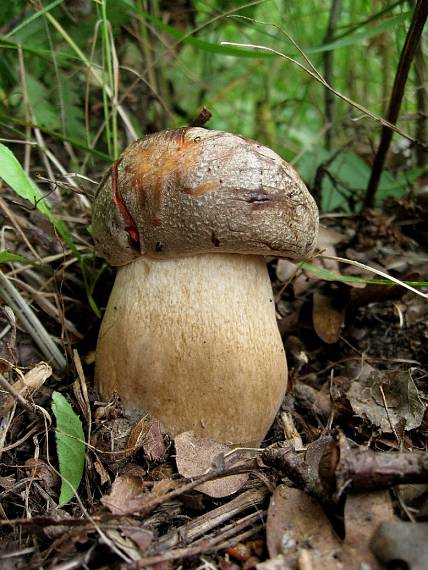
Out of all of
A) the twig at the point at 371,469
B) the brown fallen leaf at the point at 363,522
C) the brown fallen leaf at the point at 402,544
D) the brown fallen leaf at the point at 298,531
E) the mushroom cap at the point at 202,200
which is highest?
the mushroom cap at the point at 202,200

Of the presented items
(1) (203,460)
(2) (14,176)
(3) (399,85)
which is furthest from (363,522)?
(3) (399,85)

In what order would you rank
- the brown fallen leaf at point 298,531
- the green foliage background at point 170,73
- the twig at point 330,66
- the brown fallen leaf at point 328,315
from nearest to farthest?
the brown fallen leaf at point 298,531 → the brown fallen leaf at point 328,315 → the green foliage background at point 170,73 → the twig at point 330,66

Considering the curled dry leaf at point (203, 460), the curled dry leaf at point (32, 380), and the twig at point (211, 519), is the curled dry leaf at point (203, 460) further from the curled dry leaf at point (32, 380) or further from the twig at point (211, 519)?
the curled dry leaf at point (32, 380)

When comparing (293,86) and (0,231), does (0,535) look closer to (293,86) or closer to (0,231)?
(0,231)

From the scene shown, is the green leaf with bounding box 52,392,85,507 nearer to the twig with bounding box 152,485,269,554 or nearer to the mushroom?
the mushroom

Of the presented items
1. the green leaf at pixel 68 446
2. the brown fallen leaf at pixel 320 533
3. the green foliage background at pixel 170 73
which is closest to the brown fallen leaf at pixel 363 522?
the brown fallen leaf at pixel 320 533

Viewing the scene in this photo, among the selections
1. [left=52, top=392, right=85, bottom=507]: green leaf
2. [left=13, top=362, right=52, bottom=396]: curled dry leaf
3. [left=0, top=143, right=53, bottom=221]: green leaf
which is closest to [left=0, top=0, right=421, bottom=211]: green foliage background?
[left=0, top=143, right=53, bottom=221]: green leaf

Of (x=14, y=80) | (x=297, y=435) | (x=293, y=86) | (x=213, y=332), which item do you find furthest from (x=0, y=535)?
(x=293, y=86)
